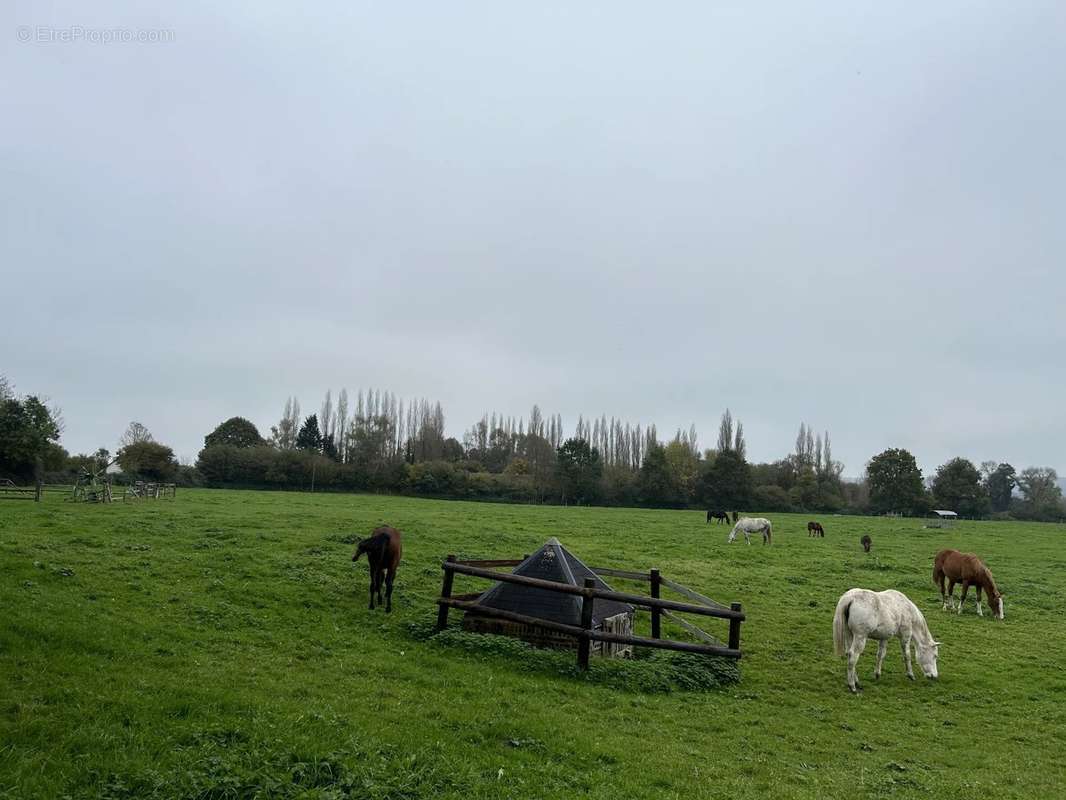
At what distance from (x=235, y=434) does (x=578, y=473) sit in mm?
44379

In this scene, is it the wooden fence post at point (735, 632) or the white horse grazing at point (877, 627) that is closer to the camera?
the wooden fence post at point (735, 632)

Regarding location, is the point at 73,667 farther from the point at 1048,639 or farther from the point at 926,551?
the point at 926,551

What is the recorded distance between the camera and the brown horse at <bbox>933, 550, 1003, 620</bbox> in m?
18.9

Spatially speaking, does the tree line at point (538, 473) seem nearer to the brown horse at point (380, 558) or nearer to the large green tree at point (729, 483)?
the large green tree at point (729, 483)

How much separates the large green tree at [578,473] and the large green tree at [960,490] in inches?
1595

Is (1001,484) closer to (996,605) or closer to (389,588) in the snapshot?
(996,605)

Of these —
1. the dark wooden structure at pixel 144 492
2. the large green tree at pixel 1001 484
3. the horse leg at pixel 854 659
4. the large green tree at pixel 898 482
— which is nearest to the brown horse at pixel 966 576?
the horse leg at pixel 854 659

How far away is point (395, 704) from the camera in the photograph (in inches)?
332

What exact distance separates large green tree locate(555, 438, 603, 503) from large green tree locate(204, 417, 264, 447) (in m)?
39.2

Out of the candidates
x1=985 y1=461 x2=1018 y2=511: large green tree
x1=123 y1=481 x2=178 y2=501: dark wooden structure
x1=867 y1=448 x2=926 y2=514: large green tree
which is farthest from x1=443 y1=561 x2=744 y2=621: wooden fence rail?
x1=985 y1=461 x2=1018 y2=511: large green tree

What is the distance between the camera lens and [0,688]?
23.3ft

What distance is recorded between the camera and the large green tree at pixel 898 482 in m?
81.0

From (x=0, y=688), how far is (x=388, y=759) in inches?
161

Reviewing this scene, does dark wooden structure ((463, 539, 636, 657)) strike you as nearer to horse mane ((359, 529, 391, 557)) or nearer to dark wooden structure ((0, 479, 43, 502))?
horse mane ((359, 529, 391, 557))
